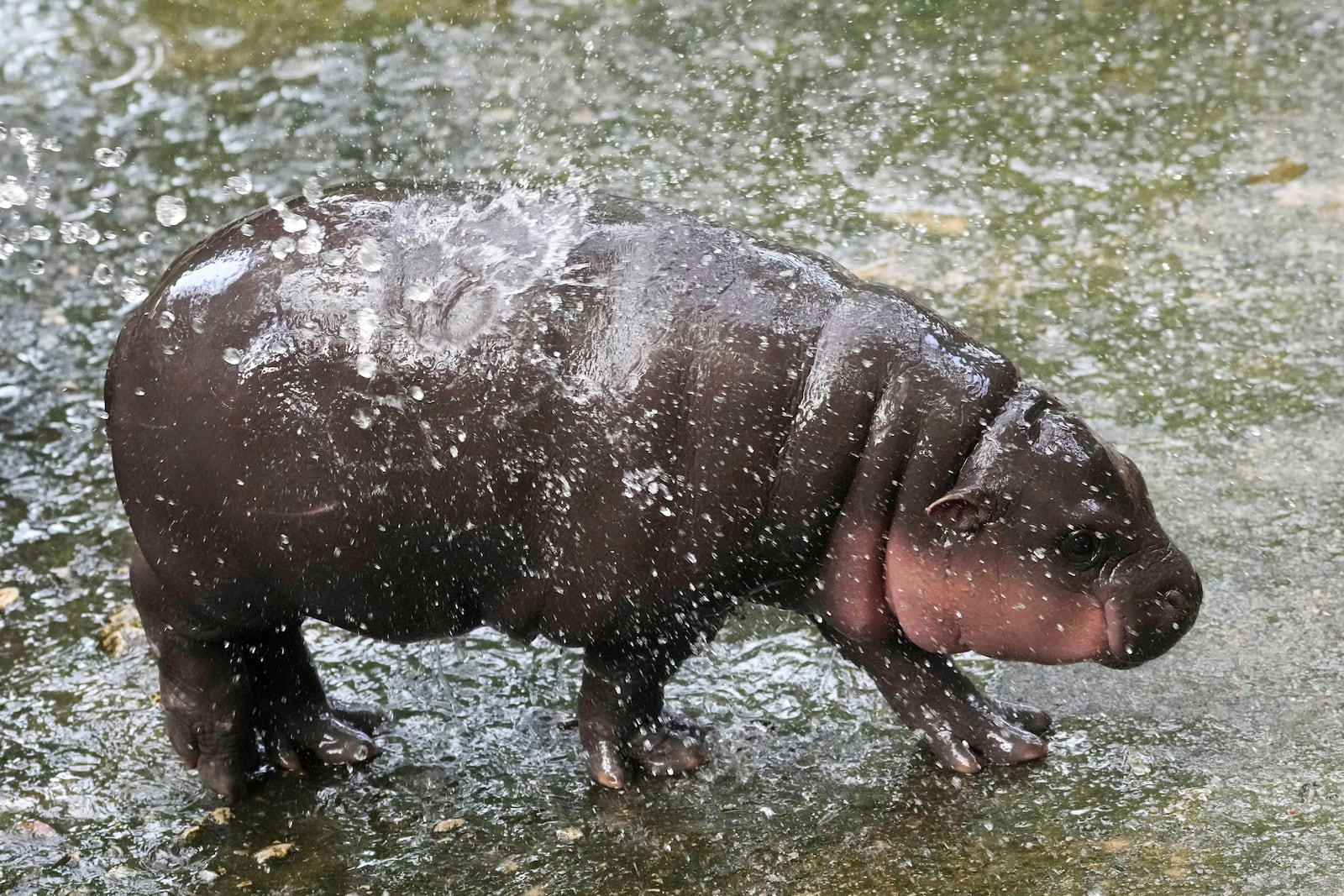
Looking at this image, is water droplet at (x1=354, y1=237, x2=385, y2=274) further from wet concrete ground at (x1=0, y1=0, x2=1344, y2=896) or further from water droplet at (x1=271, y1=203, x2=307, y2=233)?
wet concrete ground at (x1=0, y1=0, x2=1344, y2=896)

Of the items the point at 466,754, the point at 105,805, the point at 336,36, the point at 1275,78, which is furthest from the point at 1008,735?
the point at 336,36

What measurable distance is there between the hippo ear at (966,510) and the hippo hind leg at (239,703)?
5.14 ft

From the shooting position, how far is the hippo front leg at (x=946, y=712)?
11.8ft

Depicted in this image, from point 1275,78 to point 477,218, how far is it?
4589 mm

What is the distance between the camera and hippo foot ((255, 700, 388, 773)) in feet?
13.1

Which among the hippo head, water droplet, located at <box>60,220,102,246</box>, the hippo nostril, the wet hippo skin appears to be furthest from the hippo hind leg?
water droplet, located at <box>60,220,102,246</box>

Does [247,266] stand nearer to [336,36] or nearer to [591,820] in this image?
[591,820]

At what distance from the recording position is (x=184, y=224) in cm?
666

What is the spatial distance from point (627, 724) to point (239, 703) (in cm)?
96

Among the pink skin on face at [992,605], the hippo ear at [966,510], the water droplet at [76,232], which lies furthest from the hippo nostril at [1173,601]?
the water droplet at [76,232]

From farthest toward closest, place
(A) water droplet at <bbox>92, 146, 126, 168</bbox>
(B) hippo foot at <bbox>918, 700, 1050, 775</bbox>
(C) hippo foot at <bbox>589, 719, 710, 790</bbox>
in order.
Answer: (A) water droplet at <bbox>92, 146, 126, 168</bbox>, (C) hippo foot at <bbox>589, 719, 710, 790</bbox>, (B) hippo foot at <bbox>918, 700, 1050, 775</bbox>

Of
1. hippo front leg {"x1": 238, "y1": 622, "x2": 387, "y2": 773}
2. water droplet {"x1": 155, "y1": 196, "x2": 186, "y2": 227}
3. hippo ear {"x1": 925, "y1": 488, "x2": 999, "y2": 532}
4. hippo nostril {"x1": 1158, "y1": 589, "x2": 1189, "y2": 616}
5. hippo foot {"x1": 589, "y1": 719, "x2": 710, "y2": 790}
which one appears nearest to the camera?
hippo ear {"x1": 925, "y1": 488, "x2": 999, "y2": 532}

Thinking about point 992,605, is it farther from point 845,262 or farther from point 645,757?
point 845,262

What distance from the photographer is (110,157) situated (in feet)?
23.0
